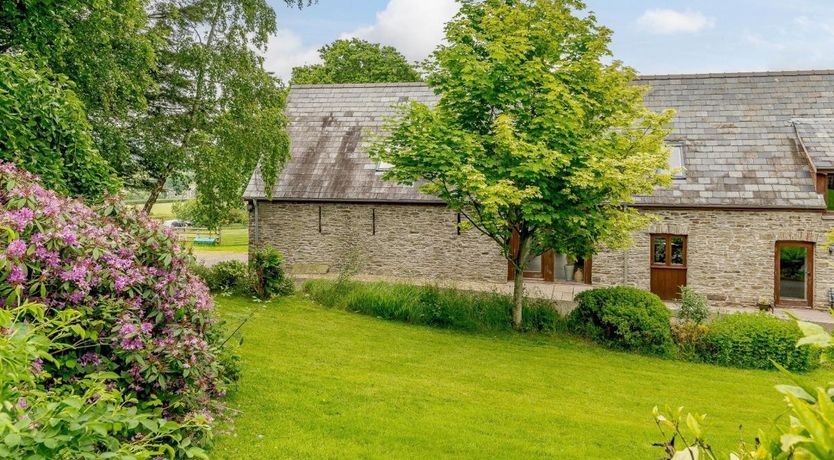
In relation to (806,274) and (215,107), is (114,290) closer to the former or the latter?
(215,107)

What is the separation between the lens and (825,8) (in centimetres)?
1460

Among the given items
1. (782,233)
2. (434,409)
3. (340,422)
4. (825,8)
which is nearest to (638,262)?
(782,233)

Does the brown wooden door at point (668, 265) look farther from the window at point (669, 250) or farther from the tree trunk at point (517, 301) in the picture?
the tree trunk at point (517, 301)

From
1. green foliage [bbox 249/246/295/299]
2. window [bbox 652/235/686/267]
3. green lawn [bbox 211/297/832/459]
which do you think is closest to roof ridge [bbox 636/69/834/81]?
window [bbox 652/235/686/267]

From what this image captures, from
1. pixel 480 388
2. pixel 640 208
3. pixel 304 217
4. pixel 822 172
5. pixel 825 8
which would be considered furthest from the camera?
pixel 304 217

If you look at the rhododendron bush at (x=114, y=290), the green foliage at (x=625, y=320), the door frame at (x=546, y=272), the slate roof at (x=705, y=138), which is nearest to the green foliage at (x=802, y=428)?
the rhododendron bush at (x=114, y=290)

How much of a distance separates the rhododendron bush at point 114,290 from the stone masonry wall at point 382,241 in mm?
13567

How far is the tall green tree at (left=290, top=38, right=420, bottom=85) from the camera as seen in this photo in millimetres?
34281

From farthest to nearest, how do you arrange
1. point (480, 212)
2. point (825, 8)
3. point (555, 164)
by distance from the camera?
point (825, 8) → point (480, 212) → point (555, 164)

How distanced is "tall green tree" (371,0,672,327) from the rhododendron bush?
698 cm

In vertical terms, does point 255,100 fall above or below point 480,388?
above

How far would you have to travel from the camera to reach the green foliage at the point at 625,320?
12.2 m

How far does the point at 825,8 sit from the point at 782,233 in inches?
240

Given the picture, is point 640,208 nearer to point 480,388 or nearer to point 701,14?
point 701,14
